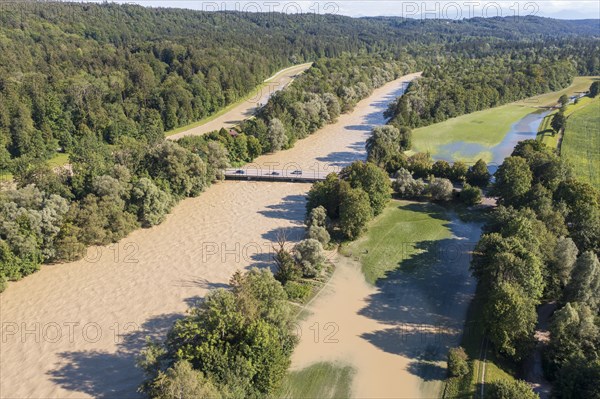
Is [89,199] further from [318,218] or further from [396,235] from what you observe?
[396,235]

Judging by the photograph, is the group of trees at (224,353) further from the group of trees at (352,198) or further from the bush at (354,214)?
the group of trees at (352,198)

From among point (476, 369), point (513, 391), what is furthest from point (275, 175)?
point (513, 391)

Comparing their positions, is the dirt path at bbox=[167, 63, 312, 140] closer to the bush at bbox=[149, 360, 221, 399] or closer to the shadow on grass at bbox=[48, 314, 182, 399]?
the shadow on grass at bbox=[48, 314, 182, 399]

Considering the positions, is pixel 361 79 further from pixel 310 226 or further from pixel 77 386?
pixel 77 386

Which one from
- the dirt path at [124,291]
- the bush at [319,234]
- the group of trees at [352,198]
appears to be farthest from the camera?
the group of trees at [352,198]

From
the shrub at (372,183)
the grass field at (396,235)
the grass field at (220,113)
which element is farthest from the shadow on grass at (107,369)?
the grass field at (220,113)

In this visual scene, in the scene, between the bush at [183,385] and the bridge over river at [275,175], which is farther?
A: the bridge over river at [275,175]

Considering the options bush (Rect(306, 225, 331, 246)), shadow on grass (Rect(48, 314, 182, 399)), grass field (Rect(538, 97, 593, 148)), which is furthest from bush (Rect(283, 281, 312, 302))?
grass field (Rect(538, 97, 593, 148))
